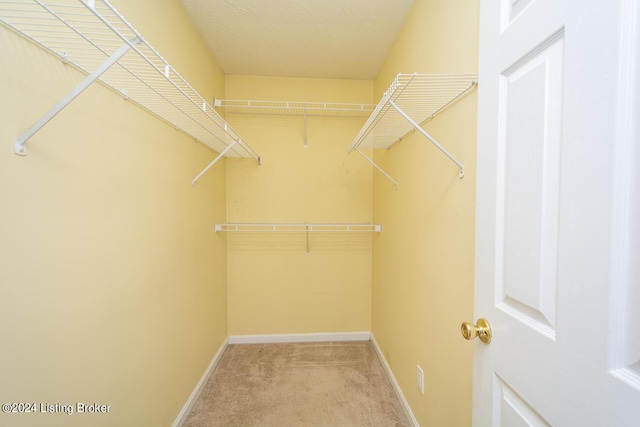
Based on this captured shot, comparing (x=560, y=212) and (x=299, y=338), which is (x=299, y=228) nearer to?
(x=299, y=338)

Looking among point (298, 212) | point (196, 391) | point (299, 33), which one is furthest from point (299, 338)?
point (299, 33)

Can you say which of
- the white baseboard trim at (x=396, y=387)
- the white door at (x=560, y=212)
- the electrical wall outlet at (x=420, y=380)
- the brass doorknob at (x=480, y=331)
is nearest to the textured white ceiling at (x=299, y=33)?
the white door at (x=560, y=212)

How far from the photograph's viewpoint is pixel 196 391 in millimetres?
1711

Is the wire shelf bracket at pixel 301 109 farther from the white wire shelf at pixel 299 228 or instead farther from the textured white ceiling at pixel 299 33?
the white wire shelf at pixel 299 228

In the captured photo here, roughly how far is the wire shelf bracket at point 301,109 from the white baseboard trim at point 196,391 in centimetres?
198

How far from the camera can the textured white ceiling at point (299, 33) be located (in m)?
1.51

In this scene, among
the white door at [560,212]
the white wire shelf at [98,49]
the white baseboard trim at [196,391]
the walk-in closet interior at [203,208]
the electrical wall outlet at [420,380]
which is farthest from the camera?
the white baseboard trim at [196,391]

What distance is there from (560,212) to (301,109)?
→ 2151 mm

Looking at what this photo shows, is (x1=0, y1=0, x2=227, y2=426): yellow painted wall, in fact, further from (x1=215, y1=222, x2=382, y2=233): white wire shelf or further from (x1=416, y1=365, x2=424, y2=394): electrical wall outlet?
(x1=416, y1=365, x2=424, y2=394): electrical wall outlet

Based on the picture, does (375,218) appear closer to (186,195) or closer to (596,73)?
(186,195)

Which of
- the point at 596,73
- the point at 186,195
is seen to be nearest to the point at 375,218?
the point at 186,195

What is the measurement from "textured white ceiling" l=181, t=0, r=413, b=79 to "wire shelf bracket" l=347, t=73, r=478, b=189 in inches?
28.4

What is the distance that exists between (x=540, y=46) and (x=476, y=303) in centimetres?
65

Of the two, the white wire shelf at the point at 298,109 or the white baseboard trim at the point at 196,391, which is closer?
the white baseboard trim at the point at 196,391
